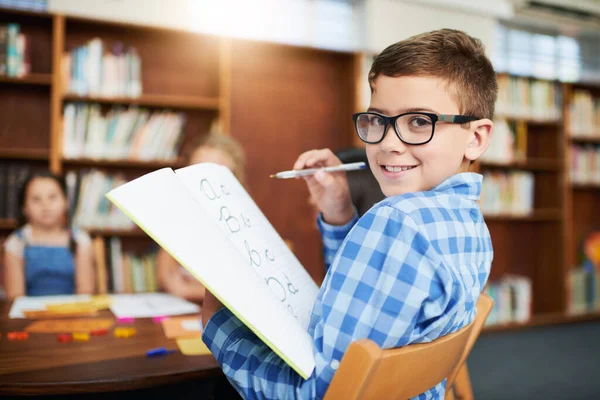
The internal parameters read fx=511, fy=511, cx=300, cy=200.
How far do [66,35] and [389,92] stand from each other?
9.92 ft

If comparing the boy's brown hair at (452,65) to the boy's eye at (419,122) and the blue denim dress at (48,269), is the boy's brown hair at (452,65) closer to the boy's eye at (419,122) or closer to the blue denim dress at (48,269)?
the boy's eye at (419,122)

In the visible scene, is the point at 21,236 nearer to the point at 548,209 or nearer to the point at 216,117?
the point at 216,117

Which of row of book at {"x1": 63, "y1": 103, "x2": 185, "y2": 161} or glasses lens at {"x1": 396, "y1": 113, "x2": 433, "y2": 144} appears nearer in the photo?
glasses lens at {"x1": 396, "y1": 113, "x2": 433, "y2": 144}

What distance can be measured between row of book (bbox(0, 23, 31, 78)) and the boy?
2.71 metres

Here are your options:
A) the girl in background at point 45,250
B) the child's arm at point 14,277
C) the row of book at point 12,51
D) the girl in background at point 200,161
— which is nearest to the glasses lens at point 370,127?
the girl in background at point 200,161

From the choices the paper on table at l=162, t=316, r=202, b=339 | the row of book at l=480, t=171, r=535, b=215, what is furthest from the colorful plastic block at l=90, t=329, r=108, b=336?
the row of book at l=480, t=171, r=535, b=215

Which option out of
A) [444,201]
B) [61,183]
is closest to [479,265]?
[444,201]

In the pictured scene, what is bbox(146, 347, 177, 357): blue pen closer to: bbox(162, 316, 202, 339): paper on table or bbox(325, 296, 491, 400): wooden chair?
bbox(162, 316, 202, 339): paper on table

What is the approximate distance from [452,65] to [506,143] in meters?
3.54

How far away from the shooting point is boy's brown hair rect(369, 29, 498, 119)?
78 centimetres

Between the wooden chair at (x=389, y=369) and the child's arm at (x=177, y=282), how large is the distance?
111 cm

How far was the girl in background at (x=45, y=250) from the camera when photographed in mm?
2291

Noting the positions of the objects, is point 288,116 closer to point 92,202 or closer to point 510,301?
point 92,202

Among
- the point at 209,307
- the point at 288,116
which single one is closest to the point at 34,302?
the point at 209,307
